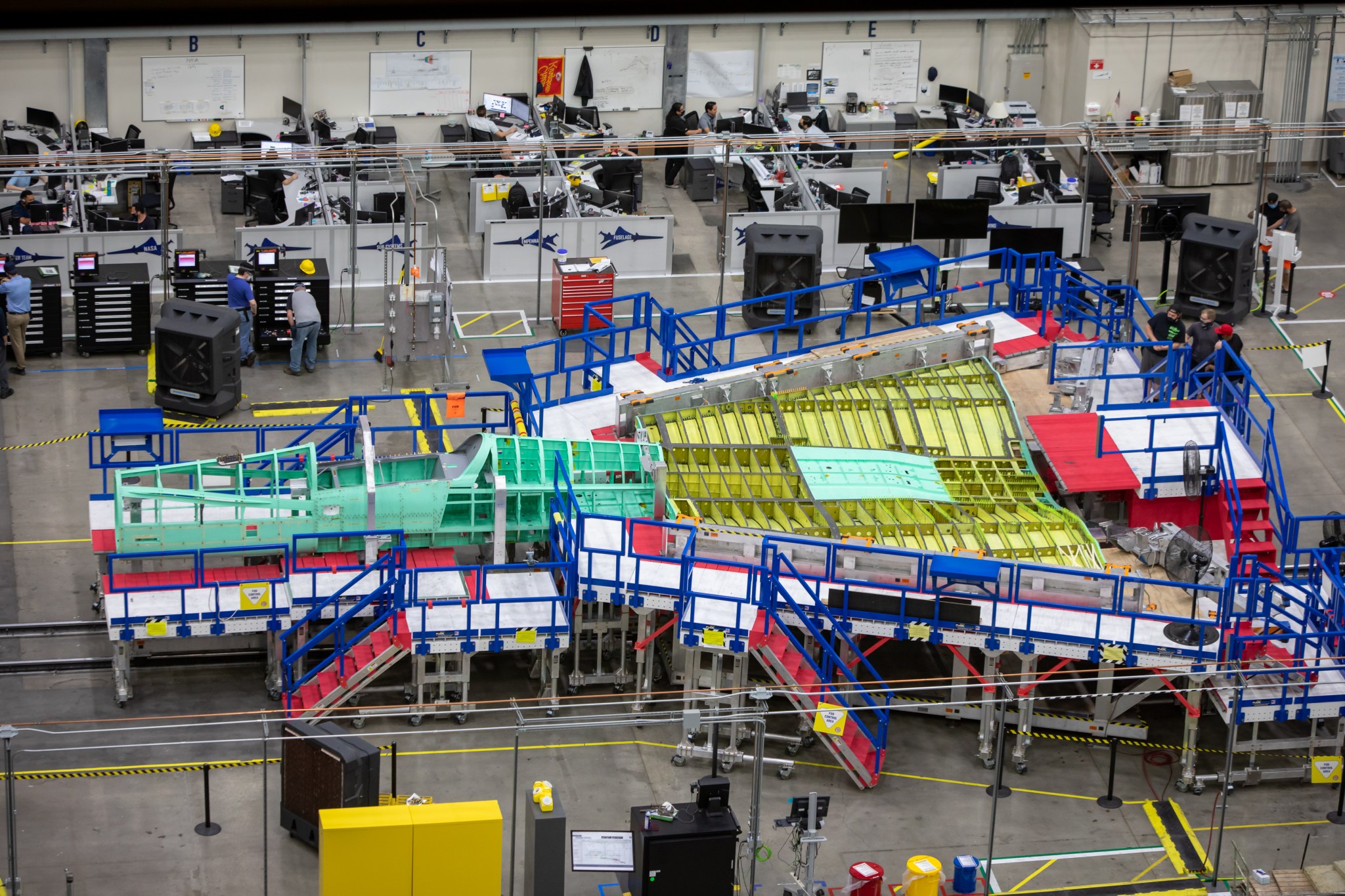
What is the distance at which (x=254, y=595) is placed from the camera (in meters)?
20.3

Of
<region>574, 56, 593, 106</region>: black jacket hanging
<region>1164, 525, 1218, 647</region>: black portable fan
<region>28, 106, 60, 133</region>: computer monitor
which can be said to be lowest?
<region>1164, 525, 1218, 647</region>: black portable fan

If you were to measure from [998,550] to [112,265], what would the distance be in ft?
50.6

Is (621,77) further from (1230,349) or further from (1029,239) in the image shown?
(1230,349)

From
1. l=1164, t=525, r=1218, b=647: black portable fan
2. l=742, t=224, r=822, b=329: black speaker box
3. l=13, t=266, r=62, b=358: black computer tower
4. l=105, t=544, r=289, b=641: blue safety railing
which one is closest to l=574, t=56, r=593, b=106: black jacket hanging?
l=742, t=224, r=822, b=329: black speaker box

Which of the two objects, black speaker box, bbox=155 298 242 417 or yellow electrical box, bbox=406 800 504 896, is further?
black speaker box, bbox=155 298 242 417

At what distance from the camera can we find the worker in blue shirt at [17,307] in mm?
27938

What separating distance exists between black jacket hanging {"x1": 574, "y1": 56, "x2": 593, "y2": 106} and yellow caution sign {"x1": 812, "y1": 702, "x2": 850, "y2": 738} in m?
21.2

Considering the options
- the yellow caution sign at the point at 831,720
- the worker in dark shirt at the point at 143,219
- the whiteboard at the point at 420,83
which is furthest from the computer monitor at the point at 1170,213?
the worker in dark shirt at the point at 143,219

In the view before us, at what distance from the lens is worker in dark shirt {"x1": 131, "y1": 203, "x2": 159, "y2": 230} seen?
31109 mm

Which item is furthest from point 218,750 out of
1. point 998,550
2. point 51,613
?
point 998,550

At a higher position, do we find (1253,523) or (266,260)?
(266,260)

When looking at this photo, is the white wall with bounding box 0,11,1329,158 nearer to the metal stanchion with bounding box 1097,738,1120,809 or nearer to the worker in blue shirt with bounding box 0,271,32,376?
the worker in blue shirt with bounding box 0,271,32,376

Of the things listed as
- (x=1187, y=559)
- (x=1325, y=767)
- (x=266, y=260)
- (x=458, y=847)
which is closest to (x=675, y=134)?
(x=266, y=260)

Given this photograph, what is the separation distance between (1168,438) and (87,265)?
16.6 meters
